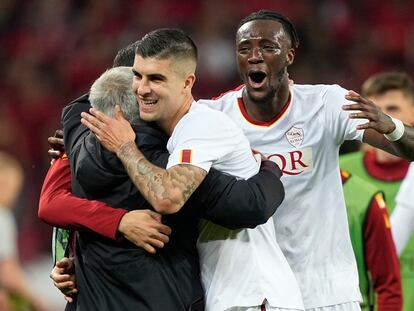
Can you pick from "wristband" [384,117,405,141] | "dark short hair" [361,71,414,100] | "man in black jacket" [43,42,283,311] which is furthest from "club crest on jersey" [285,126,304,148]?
"dark short hair" [361,71,414,100]

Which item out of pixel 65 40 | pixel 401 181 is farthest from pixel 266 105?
pixel 65 40

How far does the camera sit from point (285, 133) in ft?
14.4

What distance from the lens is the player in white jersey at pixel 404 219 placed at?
5707 millimetres

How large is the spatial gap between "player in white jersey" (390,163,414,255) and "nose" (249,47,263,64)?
1767 millimetres

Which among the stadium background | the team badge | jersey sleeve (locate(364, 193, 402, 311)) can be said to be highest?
the stadium background

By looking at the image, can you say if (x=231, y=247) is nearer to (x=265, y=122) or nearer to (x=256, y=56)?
(x=265, y=122)

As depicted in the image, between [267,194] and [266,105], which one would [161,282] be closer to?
[267,194]

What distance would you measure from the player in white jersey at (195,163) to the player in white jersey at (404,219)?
1.86 metres

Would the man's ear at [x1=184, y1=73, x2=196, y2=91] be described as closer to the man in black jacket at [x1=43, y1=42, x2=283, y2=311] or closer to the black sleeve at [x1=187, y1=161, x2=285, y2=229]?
the man in black jacket at [x1=43, y1=42, x2=283, y2=311]

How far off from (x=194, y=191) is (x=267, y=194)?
28cm

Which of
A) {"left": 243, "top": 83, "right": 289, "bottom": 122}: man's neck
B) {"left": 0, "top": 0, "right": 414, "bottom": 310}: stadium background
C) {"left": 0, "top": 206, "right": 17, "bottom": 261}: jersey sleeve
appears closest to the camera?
{"left": 243, "top": 83, "right": 289, "bottom": 122}: man's neck

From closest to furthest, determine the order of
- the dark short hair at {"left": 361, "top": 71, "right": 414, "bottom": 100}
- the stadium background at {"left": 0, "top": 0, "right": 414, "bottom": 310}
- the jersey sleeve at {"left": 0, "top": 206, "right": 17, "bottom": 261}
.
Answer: the dark short hair at {"left": 361, "top": 71, "right": 414, "bottom": 100} < the jersey sleeve at {"left": 0, "top": 206, "right": 17, "bottom": 261} < the stadium background at {"left": 0, "top": 0, "right": 414, "bottom": 310}

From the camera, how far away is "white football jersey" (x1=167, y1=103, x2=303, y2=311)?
377 centimetres

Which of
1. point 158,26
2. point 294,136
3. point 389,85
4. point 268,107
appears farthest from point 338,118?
point 158,26
